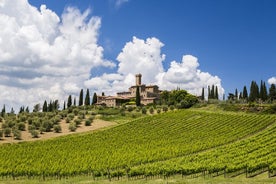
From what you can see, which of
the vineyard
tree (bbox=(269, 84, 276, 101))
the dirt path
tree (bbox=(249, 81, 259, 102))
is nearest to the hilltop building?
tree (bbox=(249, 81, 259, 102))

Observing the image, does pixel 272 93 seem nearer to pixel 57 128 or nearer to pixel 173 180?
pixel 57 128

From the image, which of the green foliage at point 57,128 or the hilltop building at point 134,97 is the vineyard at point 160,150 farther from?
the hilltop building at point 134,97

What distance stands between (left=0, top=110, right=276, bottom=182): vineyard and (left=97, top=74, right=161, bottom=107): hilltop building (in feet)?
190

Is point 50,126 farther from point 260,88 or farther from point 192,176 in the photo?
point 260,88

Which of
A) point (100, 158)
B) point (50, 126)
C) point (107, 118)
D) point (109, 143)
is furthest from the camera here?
point (107, 118)

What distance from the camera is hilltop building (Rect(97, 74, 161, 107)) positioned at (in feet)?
455

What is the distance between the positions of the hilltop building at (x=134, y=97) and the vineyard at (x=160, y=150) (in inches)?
2279

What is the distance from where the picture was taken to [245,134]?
57.4 m

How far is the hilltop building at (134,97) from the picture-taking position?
13877cm

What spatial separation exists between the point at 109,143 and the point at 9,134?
22941 mm

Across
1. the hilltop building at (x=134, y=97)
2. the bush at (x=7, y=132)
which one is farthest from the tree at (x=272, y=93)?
the bush at (x=7, y=132)

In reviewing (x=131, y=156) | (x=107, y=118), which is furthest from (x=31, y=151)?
(x=107, y=118)

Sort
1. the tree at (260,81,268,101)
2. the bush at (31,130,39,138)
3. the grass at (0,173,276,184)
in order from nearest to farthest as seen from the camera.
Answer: the grass at (0,173,276,184) → the bush at (31,130,39,138) → the tree at (260,81,268,101)

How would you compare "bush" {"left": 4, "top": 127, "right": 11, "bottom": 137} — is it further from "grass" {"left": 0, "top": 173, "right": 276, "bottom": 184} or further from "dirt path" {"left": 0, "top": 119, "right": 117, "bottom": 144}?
"grass" {"left": 0, "top": 173, "right": 276, "bottom": 184}
